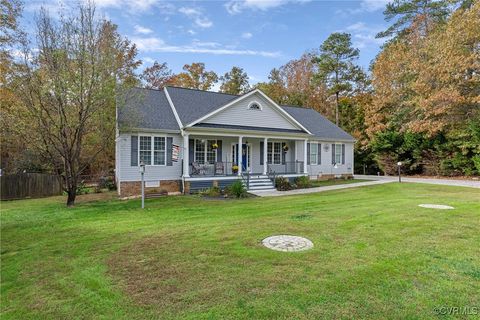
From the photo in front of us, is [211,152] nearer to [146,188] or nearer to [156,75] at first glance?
[146,188]

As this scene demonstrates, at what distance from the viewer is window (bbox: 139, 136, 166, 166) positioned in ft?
46.1

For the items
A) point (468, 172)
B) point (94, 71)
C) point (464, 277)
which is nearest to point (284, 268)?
point (464, 277)

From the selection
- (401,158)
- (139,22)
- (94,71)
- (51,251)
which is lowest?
(51,251)

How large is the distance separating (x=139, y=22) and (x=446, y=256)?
15442 mm

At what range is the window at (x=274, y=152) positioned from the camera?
61.9 ft

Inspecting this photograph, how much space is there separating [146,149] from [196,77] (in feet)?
68.5

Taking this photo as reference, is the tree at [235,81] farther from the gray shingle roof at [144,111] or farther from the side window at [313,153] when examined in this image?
the gray shingle roof at [144,111]

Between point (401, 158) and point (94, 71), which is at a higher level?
point (94, 71)

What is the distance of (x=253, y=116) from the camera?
17.1 m

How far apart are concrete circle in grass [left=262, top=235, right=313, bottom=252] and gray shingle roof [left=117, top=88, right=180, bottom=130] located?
9.50 meters

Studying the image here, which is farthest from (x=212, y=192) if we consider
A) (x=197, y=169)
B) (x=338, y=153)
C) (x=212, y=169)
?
(x=338, y=153)

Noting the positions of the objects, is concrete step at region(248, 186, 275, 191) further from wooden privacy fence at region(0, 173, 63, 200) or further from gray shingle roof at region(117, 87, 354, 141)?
wooden privacy fence at region(0, 173, 63, 200)

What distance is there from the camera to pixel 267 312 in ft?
9.64

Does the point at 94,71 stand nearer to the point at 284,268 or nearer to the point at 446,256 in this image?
the point at 284,268
